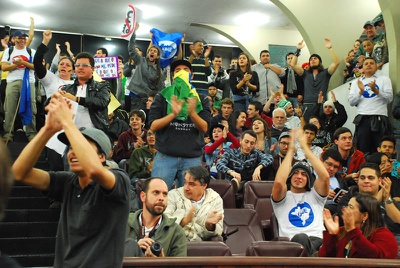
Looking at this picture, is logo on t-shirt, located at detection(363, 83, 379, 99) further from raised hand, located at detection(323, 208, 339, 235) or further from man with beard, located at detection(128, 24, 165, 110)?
raised hand, located at detection(323, 208, 339, 235)

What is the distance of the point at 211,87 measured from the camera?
10.9 m

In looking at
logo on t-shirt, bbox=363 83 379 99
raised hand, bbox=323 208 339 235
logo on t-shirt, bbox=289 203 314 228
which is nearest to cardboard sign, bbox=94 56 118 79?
logo on t-shirt, bbox=363 83 379 99

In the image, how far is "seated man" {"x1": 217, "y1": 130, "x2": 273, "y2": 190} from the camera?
259 inches

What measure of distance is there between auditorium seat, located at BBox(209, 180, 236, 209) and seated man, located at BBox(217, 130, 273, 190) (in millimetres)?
654

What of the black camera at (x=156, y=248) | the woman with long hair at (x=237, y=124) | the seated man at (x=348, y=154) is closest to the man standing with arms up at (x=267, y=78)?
the woman with long hair at (x=237, y=124)

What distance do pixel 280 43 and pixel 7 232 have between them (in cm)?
1184

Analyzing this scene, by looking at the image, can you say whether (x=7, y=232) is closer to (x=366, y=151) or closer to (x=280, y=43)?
(x=366, y=151)

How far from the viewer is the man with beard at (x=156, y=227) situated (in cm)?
391

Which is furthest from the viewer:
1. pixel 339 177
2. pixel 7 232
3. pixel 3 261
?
pixel 339 177

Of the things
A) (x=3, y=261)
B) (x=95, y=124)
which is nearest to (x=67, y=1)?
(x=95, y=124)

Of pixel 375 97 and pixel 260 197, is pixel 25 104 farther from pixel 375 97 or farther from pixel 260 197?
pixel 375 97

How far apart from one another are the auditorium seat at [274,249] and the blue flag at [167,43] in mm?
3962

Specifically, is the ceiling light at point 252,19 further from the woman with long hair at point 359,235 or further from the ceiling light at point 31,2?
the woman with long hair at point 359,235

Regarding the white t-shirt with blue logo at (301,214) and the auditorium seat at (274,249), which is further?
the white t-shirt with blue logo at (301,214)
